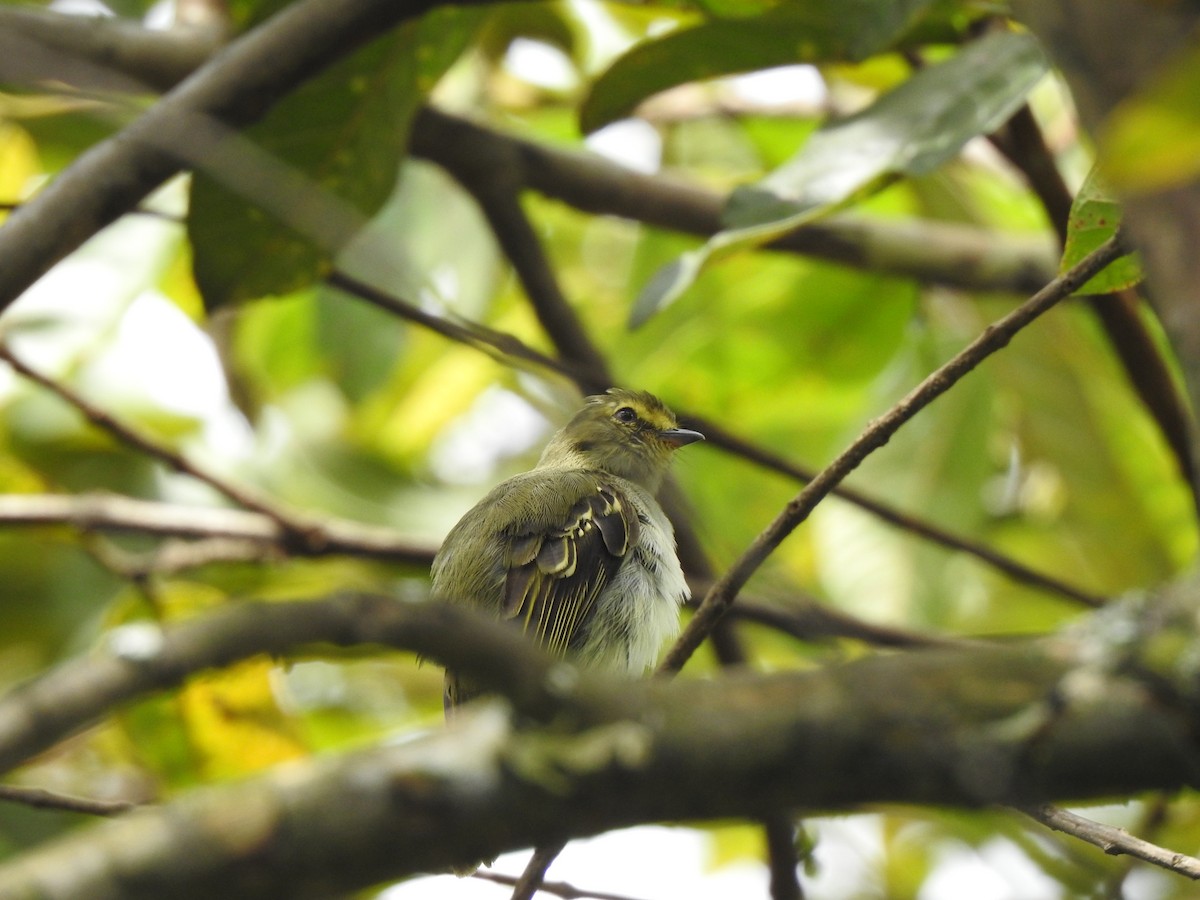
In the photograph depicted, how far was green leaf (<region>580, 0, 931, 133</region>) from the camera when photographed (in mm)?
3414

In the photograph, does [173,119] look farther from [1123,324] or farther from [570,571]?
[1123,324]

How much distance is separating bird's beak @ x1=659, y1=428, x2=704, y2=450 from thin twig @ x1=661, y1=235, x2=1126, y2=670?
2.31 metres

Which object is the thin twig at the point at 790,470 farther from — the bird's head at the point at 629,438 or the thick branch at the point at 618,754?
the thick branch at the point at 618,754

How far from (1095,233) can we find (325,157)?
218cm

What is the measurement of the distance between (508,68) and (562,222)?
3.22 ft

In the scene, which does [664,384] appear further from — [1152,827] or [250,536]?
[1152,827]

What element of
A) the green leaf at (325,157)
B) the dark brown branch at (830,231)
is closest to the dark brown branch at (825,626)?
the dark brown branch at (830,231)

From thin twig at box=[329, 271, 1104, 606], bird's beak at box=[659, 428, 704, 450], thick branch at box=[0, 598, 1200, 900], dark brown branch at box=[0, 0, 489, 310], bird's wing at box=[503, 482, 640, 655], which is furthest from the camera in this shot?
bird's beak at box=[659, 428, 704, 450]

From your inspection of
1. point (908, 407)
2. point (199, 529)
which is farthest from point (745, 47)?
point (199, 529)

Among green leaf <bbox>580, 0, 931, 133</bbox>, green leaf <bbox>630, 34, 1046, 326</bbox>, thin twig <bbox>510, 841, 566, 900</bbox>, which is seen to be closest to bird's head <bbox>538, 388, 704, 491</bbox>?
green leaf <bbox>580, 0, 931, 133</bbox>

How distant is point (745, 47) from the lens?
11.9ft

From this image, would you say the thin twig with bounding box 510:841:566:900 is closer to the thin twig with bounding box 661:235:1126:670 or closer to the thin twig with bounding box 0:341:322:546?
the thin twig with bounding box 661:235:1126:670

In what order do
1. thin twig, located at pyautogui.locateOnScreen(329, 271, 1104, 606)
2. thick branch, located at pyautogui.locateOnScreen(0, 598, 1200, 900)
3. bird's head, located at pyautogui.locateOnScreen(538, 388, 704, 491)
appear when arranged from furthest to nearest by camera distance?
bird's head, located at pyautogui.locateOnScreen(538, 388, 704, 491), thin twig, located at pyautogui.locateOnScreen(329, 271, 1104, 606), thick branch, located at pyautogui.locateOnScreen(0, 598, 1200, 900)

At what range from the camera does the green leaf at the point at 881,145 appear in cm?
313
